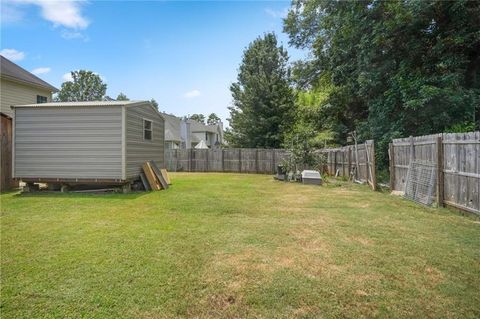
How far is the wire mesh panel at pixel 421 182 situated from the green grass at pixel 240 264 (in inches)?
30.2

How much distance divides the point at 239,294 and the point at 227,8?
31.0 feet

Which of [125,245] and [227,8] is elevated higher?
[227,8]

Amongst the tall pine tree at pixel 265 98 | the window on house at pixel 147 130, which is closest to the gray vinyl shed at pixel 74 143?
the window on house at pixel 147 130

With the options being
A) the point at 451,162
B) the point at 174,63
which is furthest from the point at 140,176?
the point at 451,162

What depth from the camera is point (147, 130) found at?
36.5 feet

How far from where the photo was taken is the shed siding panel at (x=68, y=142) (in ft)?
30.1

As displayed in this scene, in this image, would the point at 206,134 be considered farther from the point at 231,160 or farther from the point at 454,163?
the point at 454,163

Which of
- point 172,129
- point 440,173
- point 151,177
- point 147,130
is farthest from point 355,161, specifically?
point 172,129

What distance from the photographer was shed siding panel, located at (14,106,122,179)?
9164mm

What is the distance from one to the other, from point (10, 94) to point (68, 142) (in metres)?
A: 7.93

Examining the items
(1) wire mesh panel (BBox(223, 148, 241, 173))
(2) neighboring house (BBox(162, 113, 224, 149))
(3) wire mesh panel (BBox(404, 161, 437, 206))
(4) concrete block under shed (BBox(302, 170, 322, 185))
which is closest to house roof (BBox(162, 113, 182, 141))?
(2) neighboring house (BBox(162, 113, 224, 149))

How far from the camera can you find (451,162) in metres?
6.00

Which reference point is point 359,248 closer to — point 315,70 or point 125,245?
point 125,245

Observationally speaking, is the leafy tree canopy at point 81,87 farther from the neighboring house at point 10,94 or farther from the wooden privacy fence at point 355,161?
the wooden privacy fence at point 355,161
